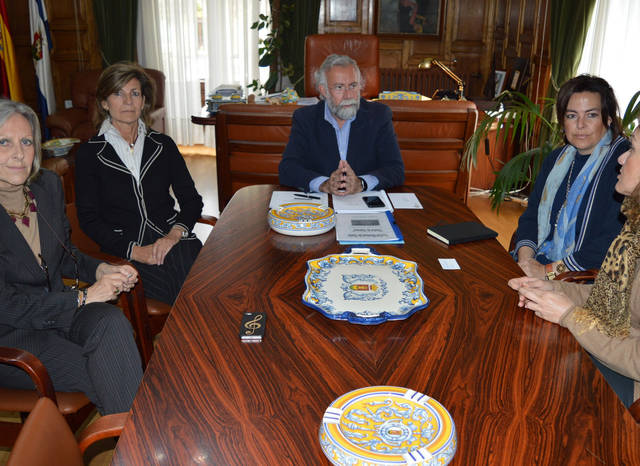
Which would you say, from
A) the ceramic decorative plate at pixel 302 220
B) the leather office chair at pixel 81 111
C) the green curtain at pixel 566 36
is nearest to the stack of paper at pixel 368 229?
the ceramic decorative plate at pixel 302 220

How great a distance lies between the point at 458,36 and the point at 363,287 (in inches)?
245

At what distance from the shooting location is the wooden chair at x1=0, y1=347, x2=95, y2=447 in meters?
1.43

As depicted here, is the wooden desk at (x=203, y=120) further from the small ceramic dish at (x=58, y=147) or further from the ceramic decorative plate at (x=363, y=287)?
the ceramic decorative plate at (x=363, y=287)

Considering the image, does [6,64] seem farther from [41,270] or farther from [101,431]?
[101,431]

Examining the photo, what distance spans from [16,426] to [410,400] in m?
1.19

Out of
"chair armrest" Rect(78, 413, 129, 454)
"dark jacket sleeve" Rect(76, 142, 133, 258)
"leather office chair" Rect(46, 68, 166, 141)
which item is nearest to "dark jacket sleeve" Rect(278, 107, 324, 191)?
"dark jacket sleeve" Rect(76, 142, 133, 258)

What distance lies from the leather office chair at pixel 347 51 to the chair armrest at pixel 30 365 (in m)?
4.09

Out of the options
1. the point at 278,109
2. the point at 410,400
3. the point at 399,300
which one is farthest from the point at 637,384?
the point at 278,109

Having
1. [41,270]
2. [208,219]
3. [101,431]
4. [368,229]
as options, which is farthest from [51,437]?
[208,219]

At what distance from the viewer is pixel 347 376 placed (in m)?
1.16

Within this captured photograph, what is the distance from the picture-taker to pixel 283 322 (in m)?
1.37

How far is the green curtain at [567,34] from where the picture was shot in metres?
4.63

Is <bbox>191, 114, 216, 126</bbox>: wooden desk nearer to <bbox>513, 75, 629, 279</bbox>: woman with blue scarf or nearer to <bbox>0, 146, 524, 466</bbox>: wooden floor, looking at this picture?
<bbox>0, 146, 524, 466</bbox>: wooden floor

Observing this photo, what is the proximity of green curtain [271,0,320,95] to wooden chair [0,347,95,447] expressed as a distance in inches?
212
